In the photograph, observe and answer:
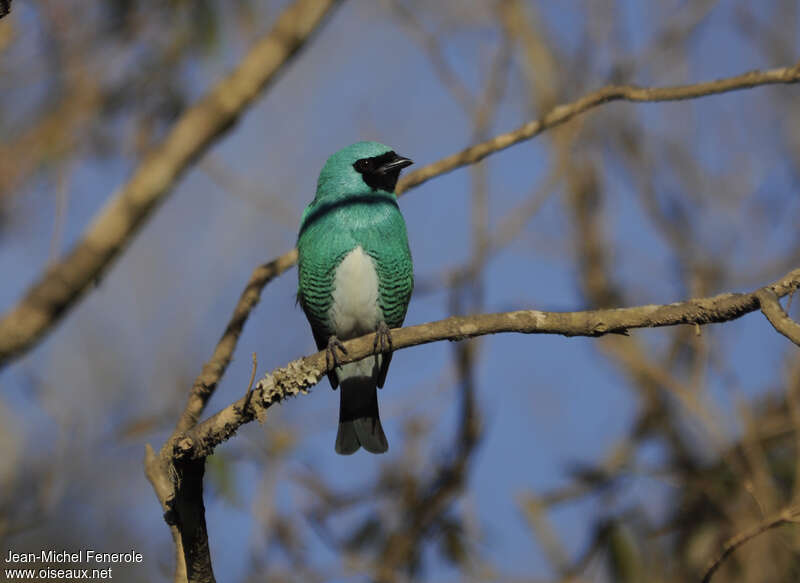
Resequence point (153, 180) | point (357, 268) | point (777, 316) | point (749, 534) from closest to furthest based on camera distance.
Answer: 1. point (777, 316)
2. point (749, 534)
3. point (153, 180)
4. point (357, 268)

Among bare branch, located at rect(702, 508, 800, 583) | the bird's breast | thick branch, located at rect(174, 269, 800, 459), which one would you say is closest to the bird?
the bird's breast

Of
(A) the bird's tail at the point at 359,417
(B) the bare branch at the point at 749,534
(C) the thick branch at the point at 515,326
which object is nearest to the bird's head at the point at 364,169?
(A) the bird's tail at the point at 359,417

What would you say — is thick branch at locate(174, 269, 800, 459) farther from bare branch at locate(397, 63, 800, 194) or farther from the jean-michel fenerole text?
the jean-michel fenerole text

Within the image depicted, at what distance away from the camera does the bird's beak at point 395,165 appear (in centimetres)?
545

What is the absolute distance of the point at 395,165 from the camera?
17.9ft

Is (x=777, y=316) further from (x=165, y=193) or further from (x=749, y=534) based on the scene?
(x=165, y=193)

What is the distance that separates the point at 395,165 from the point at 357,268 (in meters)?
0.81

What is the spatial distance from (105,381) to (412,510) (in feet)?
17.3

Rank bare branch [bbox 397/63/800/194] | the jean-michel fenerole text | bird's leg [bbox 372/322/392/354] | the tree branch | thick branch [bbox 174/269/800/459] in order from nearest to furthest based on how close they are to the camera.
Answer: thick branch [bbox 174/269/800/459] < bird's leg [bbox 372/322/392/354] < the tree branch < bare branch [bbox 397/63/800/194] < the jean-michel fenerole text

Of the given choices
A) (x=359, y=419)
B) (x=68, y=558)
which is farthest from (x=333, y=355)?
(x=68, y=558)

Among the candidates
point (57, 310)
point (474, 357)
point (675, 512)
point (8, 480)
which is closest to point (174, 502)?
point (57, 310)

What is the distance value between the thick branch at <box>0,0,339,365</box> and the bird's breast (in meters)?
1.01

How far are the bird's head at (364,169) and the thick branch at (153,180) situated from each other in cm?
84

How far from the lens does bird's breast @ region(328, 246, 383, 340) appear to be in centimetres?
502
